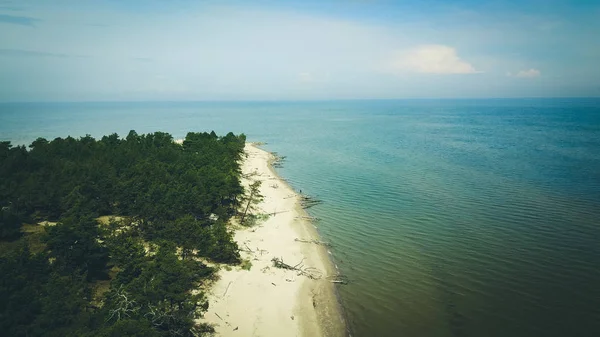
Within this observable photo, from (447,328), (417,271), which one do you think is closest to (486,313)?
(447,328)

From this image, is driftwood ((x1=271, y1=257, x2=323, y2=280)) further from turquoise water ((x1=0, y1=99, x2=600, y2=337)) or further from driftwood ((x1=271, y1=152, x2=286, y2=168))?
driftwood ((x1=271, y1=152, x2=286, y2=168))

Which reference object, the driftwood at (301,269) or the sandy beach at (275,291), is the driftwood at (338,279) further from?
the driftwood at (301,269)

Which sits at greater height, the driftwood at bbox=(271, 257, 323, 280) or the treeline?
the treeline

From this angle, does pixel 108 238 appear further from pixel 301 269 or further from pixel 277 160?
pixel 277 160

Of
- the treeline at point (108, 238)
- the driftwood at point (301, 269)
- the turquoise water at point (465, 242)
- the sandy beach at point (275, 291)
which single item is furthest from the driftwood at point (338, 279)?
the treeline at point (108, 238)

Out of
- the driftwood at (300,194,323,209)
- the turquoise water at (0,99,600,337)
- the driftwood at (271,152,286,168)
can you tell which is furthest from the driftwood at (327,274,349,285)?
the driftwood at (271,152,286,168)

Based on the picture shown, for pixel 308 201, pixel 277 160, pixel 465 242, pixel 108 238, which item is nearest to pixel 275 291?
pixel 108 238

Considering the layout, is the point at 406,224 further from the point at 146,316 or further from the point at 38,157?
the point at 38,157

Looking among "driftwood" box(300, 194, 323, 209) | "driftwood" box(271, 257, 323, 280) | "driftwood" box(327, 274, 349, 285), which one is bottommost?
"driftwood" box(327, 274, 349, 285)
